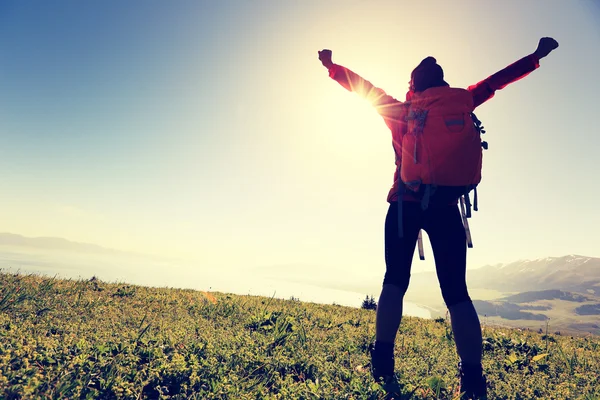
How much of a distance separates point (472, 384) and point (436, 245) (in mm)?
1508

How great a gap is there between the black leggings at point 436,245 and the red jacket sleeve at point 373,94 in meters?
1.16

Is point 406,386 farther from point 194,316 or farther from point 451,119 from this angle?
point 194,316

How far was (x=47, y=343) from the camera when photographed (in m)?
3.33

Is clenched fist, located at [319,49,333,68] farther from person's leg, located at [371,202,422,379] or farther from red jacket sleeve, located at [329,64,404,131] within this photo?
person's leg, located at [371,202,422,379]

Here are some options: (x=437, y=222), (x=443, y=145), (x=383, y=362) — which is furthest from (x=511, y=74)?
(x=383, y=362)

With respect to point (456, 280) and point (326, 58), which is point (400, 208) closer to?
point (456, 280)

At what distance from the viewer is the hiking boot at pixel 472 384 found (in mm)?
3420

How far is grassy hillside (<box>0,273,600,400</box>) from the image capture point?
290 centimetres

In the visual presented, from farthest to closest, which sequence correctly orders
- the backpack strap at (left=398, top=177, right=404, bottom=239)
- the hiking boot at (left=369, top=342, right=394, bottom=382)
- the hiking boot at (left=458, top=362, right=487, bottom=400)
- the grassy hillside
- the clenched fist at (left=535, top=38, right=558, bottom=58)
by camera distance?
the clenched fist at (left=535, top=38, right=558, bottom=58) → the backpack strap at (left=398, top=177, right=404, bottom=239) → the hiking boot at (left=369, top=342, right=394, bottom=382) → the hiking boot at (left=458, top=362, right=487, bottom=400) → the grassy hillside

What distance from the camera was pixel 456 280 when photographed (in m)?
3.64

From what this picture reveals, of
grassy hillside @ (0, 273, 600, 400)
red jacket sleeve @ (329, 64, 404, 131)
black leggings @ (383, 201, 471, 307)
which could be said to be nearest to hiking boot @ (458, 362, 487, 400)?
grassy hillside @ (0, 273, 600, 400)

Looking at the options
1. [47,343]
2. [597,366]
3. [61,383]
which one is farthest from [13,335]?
[597,366]

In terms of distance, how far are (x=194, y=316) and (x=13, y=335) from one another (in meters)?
2.69

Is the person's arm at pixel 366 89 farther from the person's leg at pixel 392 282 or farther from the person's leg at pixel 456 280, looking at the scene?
the person's leg at pixel 456 280
